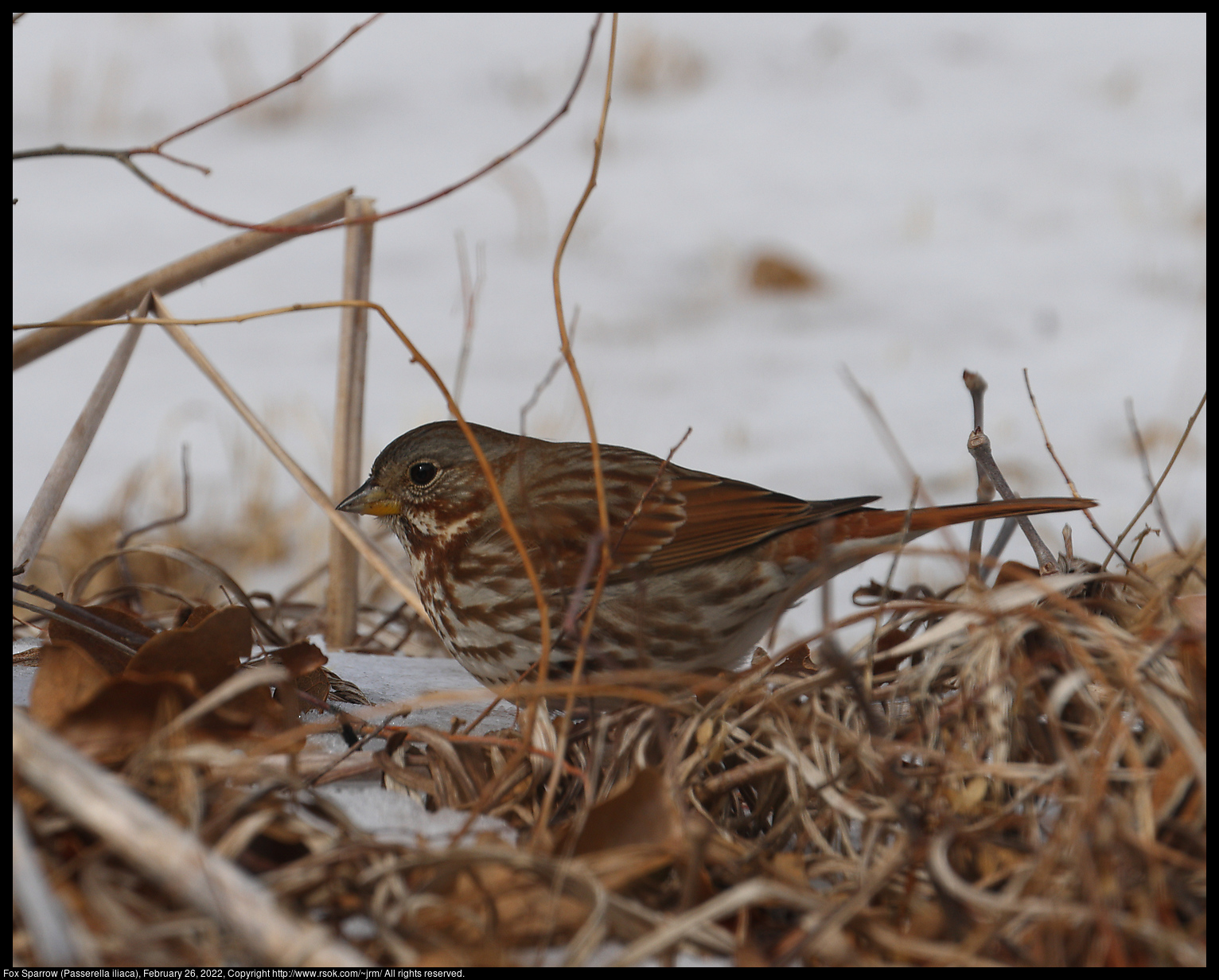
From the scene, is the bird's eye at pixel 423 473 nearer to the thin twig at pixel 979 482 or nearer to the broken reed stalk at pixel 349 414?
the broken reed stalk at pixel 349 414

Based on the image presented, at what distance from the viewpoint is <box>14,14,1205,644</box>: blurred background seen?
5652 mm

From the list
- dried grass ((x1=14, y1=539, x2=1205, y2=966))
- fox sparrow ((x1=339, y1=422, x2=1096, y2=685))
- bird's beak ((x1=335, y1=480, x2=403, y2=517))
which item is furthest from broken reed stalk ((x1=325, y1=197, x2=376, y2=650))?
dried grass ((x1=14, y1=539, x2=1205, y2=966))

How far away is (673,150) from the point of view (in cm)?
872

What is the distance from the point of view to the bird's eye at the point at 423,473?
2842mm

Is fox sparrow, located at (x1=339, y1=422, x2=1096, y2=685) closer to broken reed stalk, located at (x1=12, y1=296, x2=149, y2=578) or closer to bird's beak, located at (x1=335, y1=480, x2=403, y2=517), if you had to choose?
bird's beak, located at (x1=335, y1=480, x2=403, y2=517)

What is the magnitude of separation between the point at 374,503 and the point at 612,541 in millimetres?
745

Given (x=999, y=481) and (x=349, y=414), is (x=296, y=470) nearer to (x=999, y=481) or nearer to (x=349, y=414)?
(x=349, y=414)

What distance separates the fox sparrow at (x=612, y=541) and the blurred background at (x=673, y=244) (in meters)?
2.21

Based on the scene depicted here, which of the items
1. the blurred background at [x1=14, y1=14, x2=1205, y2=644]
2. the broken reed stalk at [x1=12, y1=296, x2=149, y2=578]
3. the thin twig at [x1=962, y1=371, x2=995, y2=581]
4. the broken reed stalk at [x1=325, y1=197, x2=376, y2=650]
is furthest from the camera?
the blurred background at [x1=14, y1=14, x2=1205, y2=644]

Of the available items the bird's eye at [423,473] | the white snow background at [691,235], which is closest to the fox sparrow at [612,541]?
the bird's eye at [423,473]

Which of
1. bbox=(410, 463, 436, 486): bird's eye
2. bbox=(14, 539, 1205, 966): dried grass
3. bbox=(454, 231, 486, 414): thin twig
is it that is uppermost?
bbox=(454, 231, 486, 414): thin twig

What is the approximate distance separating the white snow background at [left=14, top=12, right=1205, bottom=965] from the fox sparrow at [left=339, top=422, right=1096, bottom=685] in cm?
126

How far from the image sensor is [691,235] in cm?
786
